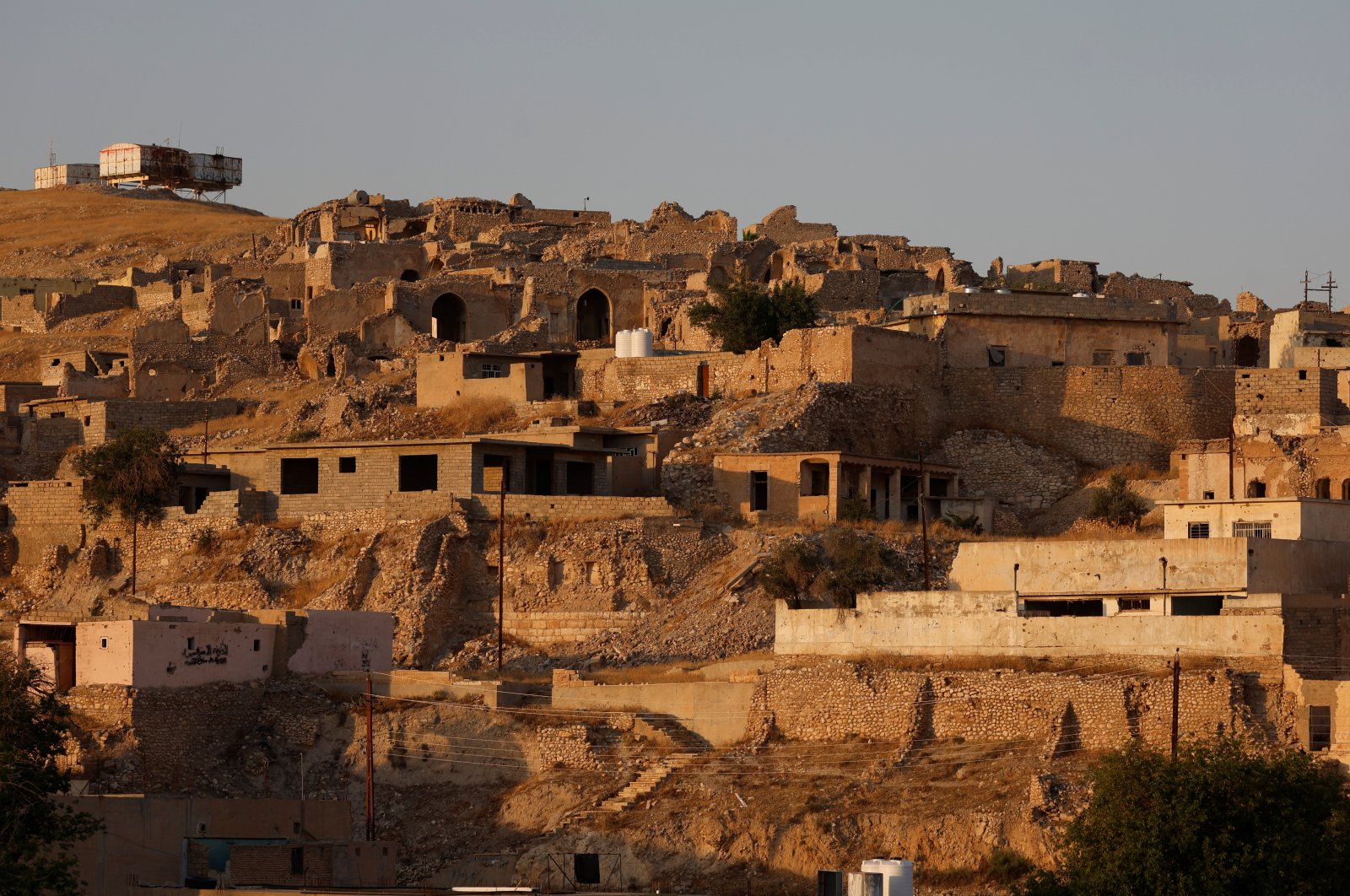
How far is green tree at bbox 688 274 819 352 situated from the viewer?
57.8m

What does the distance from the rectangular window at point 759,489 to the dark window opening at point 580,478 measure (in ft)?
12.3

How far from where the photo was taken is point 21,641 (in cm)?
4244

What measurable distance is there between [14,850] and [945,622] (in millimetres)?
14874

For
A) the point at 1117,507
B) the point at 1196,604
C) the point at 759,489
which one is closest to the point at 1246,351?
the point at 1117,507

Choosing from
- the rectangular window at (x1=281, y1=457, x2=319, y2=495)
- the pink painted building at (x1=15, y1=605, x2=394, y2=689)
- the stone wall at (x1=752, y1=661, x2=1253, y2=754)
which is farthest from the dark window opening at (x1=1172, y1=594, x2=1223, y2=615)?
the rectangular window at (x1=281, y1=457, x2=319, y2=495)

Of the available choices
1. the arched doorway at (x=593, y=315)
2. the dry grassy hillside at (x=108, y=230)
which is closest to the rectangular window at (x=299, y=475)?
the arched doorway at (x=593, y=315)

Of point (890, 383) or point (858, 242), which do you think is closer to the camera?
point (890, 383)

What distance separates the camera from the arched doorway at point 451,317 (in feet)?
214

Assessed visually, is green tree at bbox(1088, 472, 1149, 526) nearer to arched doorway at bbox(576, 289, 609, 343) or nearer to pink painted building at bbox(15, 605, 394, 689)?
pink painted building at bbox(15, 605, 394, 689)

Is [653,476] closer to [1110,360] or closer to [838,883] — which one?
[1110,360]

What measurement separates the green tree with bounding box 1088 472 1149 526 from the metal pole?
11.1 meters

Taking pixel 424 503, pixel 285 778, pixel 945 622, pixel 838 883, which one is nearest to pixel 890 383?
pixel 424 503

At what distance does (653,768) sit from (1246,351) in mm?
27648

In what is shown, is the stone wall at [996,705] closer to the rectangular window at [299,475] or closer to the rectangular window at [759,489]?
the rectangular window at [759,489]
